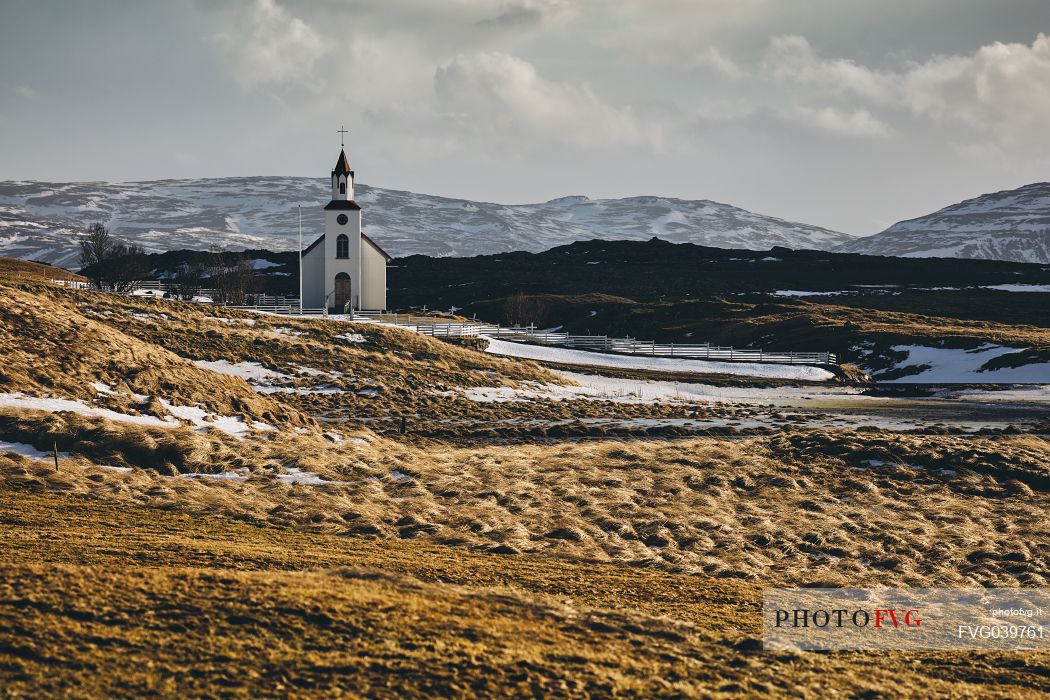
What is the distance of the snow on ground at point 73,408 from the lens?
19469 mm

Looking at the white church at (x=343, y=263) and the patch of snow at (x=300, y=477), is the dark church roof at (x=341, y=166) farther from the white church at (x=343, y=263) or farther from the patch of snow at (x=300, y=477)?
the patch of snow at (x=300, y=477)

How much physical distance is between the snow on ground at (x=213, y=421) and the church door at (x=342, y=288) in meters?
45.7

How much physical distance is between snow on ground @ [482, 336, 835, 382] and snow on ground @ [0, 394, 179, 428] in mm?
35208

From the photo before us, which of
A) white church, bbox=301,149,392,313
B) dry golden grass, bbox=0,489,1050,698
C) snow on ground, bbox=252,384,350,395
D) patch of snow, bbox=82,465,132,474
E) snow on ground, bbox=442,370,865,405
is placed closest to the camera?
dry golden grass, bbox=0,489,1050,698

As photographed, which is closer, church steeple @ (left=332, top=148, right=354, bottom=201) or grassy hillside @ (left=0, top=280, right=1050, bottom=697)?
grassy hillside @ (left=0, top=280, right=1050, bottom=697)

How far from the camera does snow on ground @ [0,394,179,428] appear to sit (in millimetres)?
19469

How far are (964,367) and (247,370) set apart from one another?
152 ft

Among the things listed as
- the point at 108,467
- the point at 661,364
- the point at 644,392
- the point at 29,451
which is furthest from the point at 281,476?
the point at 661,364

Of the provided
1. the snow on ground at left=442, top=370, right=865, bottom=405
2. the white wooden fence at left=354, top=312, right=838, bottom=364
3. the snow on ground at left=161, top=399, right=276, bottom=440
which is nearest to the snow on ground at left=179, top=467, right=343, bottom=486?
the snow on ground at left=161, top=399, right=276, bottom=440

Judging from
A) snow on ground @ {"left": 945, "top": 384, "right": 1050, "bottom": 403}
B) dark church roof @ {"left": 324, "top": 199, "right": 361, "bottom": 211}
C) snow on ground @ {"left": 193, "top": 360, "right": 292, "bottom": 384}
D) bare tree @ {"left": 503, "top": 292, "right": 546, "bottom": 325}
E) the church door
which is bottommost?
snow on ground @ {"left": 945, "top": 384, "right": 1050, "bottom": 403}

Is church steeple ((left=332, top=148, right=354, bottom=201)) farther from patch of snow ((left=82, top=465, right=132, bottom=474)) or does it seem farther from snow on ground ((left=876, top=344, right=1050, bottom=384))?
patch of snow ((left=82, top=465, right=132, bottom=474))

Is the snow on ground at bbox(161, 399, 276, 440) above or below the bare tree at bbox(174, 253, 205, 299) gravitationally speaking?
below

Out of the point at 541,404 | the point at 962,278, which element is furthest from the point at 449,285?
the point at 541,404

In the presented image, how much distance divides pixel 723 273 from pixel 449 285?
4746 cm
